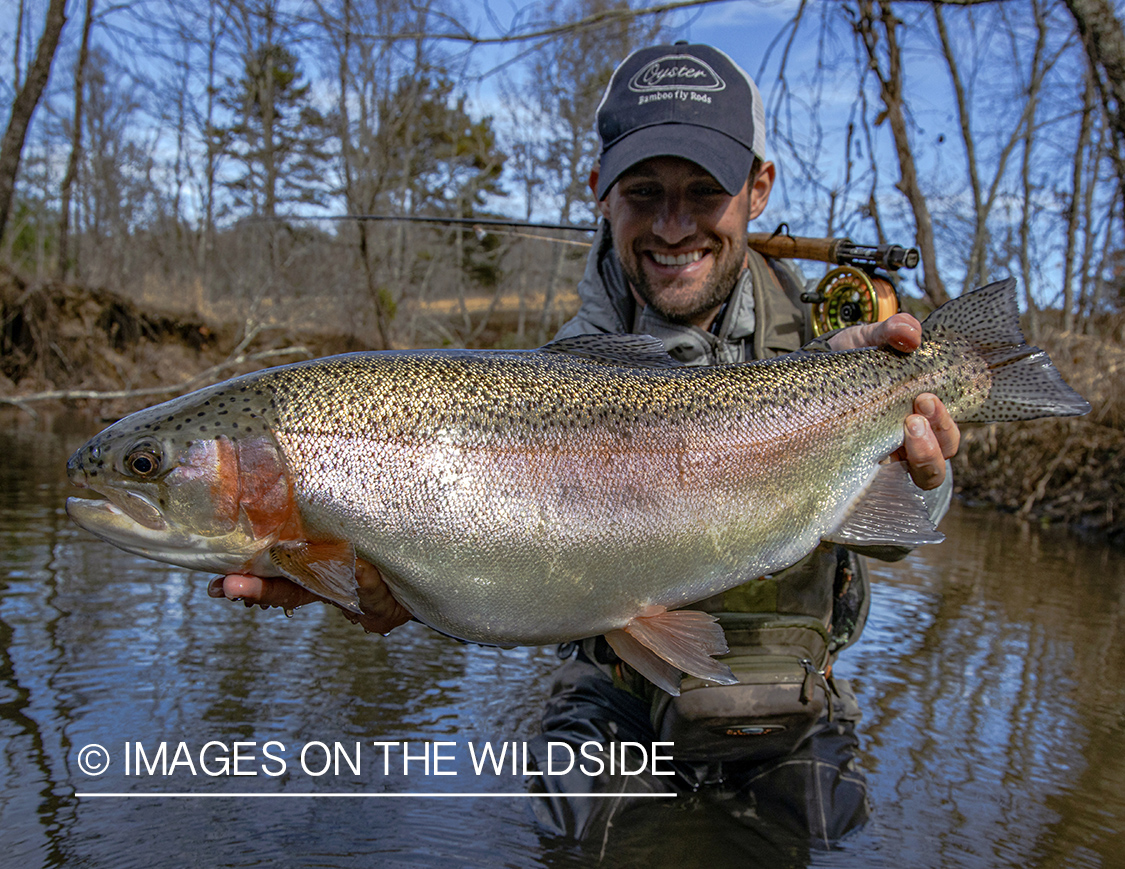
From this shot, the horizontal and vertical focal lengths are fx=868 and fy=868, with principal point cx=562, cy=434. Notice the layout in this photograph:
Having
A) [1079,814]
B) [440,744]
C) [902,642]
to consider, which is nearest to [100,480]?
[440,744]

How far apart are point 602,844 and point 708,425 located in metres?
1.41

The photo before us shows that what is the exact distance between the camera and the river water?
267 cm

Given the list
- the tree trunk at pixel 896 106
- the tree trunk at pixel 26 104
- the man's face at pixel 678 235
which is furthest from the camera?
the tree trunk at pixel 26 104

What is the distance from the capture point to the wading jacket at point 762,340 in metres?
2.98

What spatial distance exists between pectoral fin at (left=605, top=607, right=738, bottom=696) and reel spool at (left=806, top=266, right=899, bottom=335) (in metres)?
1.58

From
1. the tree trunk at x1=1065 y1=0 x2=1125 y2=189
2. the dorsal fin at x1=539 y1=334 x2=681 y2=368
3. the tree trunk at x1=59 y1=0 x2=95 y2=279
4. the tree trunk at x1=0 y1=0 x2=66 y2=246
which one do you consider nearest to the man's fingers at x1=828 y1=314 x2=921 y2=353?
the dorsal fin at x1=539 y1=334 x2=681 y2=368

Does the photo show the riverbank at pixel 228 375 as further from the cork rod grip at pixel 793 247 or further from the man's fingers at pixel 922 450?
the cork rod grip at pixel 793 247

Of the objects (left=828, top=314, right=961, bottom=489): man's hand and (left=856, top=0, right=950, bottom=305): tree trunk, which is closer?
(left=828, top=314, right=961, bottom=489): man's hand

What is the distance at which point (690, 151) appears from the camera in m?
3.07

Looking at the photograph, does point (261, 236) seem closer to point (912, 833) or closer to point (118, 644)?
point (118, 644)

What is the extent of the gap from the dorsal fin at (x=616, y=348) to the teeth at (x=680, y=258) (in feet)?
3.03

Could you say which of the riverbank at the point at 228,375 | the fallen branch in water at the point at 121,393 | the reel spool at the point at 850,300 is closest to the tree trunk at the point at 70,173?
the riverbank at the point at 228,375

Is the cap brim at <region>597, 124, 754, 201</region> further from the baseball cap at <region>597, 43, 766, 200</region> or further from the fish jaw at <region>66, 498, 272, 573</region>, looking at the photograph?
the fish jaw at <region>66, 498, 272, 573</region>

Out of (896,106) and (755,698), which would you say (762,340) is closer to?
(755,698)
